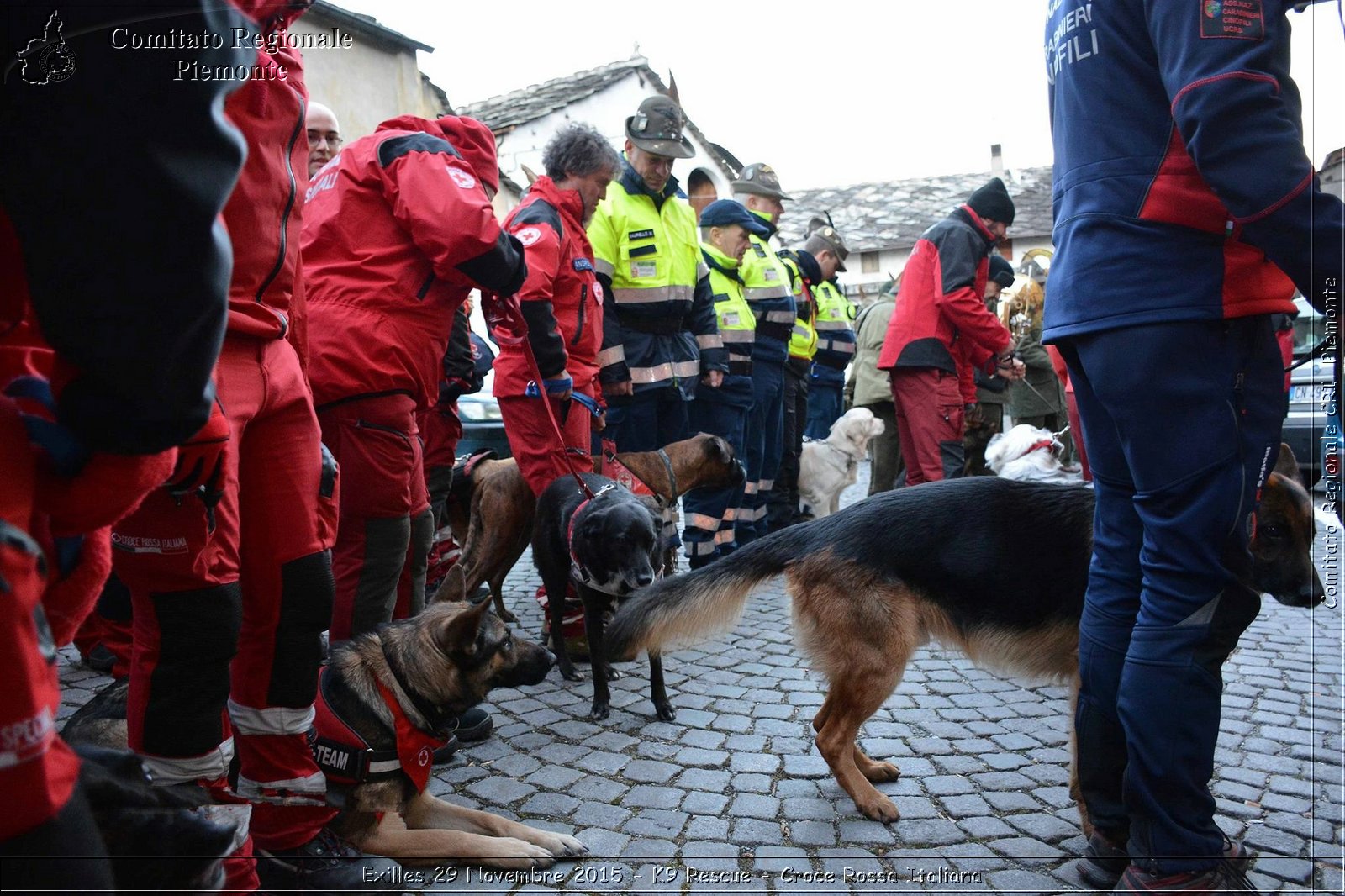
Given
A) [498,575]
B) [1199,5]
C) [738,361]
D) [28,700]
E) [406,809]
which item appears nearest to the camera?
[28,700]

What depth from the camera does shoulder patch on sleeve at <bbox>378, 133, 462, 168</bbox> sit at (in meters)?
3.06

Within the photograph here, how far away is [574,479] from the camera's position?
4312 millimetres

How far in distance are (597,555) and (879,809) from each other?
5.58 feet

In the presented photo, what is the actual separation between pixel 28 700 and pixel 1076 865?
2531 mm

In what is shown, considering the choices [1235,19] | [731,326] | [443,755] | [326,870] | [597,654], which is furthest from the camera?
[731,326]

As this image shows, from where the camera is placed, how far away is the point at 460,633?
104 inches

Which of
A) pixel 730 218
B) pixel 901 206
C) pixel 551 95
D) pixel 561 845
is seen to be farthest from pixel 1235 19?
pixel 901 206

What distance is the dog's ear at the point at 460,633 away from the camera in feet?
8.55

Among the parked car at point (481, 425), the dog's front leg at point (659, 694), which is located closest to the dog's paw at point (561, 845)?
the dog's front leg at point (659, 694)

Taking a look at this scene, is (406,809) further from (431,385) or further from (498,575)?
(498,575)

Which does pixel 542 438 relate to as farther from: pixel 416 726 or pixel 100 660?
pixel 100 660

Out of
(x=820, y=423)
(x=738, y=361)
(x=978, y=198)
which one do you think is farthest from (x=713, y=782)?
(x=820, y=423)

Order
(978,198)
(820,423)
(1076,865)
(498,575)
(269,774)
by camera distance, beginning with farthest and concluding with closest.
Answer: (820,423) < (978,198) < (498,575) < (1076,865) < (269,774)

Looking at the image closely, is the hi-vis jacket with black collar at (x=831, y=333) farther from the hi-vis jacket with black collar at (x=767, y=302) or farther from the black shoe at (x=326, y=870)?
the black shoe at (x=326, y=870)
